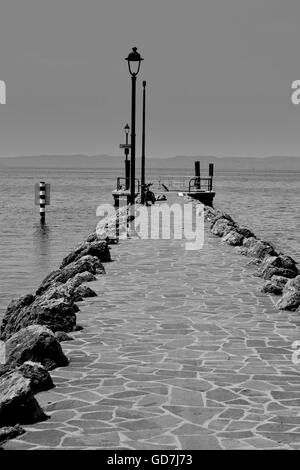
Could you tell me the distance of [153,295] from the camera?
35.7ft

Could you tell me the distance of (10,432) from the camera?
5309 millimetres

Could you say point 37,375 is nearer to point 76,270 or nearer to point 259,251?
point 76,270

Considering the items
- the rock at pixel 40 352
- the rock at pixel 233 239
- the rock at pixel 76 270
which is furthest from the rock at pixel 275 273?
the rock at pixel 40 352

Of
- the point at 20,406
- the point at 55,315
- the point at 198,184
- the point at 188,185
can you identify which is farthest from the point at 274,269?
the point at 188,185

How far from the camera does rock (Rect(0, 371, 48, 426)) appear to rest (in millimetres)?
5543

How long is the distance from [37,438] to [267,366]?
8.57ft

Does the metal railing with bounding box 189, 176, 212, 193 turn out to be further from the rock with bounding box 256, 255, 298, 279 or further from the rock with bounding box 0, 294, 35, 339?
the rock with bounding box 0, 294, 35, 339

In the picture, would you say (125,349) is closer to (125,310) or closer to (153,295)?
(125,310)

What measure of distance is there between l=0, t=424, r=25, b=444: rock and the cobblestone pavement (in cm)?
6

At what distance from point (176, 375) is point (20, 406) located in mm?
1693

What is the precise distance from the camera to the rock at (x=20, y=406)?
5543mm

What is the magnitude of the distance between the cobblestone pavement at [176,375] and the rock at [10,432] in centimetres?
6

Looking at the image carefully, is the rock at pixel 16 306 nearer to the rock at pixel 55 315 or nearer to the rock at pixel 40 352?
the rock at pixel 55 315

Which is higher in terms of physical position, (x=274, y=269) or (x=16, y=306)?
(x=274, y=269)
